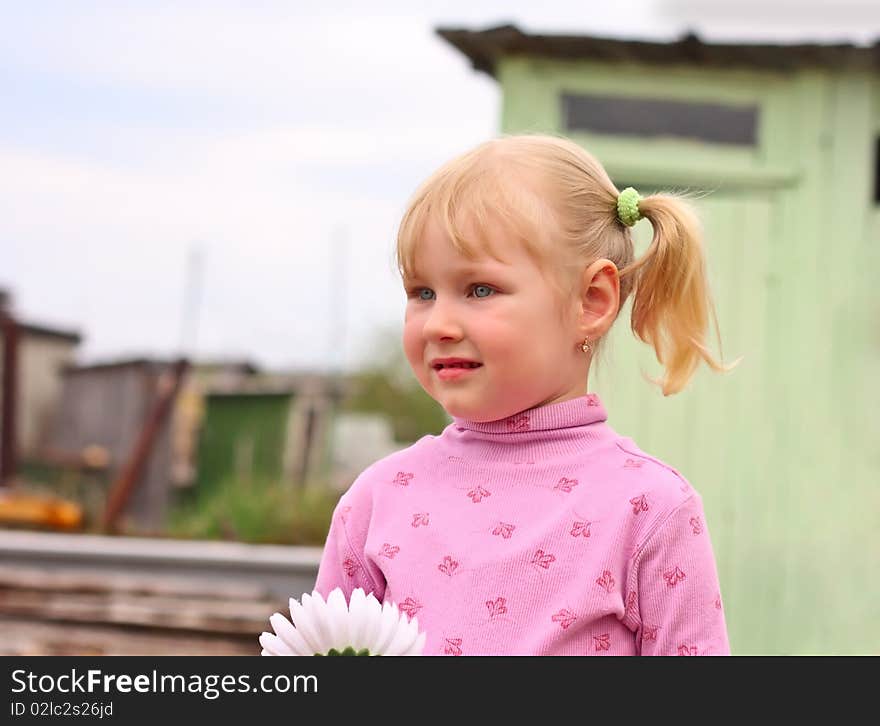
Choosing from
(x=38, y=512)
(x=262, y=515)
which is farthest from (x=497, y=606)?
(x=38, y=512)

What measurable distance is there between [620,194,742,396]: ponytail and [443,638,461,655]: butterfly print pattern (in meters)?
0.47

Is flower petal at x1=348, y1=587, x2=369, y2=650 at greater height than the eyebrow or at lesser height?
lesser

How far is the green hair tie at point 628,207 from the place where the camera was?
170 cm

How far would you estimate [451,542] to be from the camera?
1523 mm

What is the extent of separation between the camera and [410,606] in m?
1.51

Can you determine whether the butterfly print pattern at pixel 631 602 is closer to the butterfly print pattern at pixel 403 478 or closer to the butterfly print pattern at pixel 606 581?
the butterfly print pattern at pixel 606 581

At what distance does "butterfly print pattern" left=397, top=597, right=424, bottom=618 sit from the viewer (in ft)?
4.94

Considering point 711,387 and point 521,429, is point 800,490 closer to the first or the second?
point 711,387

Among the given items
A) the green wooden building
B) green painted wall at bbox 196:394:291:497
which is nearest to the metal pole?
green painted wall at bbox 196:394:291:497

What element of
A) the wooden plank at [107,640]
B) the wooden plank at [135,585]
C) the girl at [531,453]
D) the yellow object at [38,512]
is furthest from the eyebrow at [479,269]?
the yellow object at [38,512]

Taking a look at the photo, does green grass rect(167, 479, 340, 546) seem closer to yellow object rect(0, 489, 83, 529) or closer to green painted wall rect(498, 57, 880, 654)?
yellow object rect(0, 489, 83, 529)

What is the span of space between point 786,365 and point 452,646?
368cm

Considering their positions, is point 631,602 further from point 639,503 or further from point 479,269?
point 479,269
